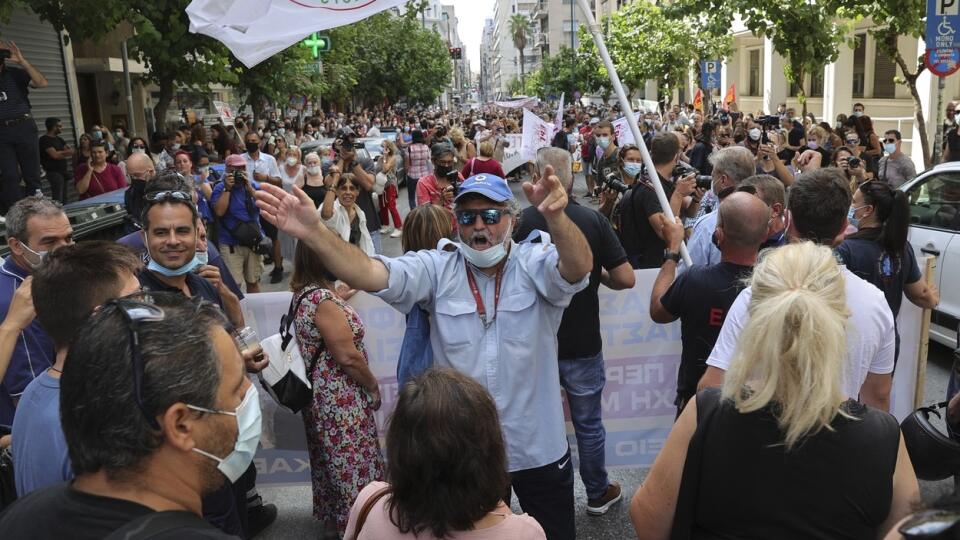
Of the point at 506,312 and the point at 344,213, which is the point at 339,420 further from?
the point at 344,213

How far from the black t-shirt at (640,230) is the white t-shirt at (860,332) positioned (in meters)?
2.75

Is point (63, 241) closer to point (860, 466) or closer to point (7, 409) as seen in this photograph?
point (7, 409)

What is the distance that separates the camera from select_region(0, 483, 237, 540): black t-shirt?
155 centimetres

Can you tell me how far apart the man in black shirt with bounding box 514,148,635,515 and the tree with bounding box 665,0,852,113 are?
10026 mm

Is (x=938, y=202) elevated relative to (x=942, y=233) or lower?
elevated

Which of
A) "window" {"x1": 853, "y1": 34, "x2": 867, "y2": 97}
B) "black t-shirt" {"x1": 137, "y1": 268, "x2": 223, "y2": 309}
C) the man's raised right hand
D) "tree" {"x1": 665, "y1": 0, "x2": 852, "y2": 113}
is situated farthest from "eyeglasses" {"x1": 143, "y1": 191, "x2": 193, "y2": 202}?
"window" {"x1": 853, "y1": 34, "x2": 867, "y2": 97}

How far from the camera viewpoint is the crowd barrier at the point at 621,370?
15.0 ft

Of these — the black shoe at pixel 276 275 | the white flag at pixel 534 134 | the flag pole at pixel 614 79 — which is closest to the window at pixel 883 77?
the white flag at pixel 534 134

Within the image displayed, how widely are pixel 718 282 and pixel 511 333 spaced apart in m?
0.95

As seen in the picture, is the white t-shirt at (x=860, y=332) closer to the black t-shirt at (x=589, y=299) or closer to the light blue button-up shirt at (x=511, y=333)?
the light blue button-up shirt at (x=511, y=333)

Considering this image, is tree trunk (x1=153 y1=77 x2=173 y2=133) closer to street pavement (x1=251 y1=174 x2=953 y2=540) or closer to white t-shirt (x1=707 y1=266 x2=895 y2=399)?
street pavement (x1=251 y1=174 x2=953 y2=540)

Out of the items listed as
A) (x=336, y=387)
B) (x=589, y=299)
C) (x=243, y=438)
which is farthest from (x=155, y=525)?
(x=589, y=299)

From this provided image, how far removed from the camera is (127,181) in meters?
12.3

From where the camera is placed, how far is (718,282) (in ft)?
11.0
